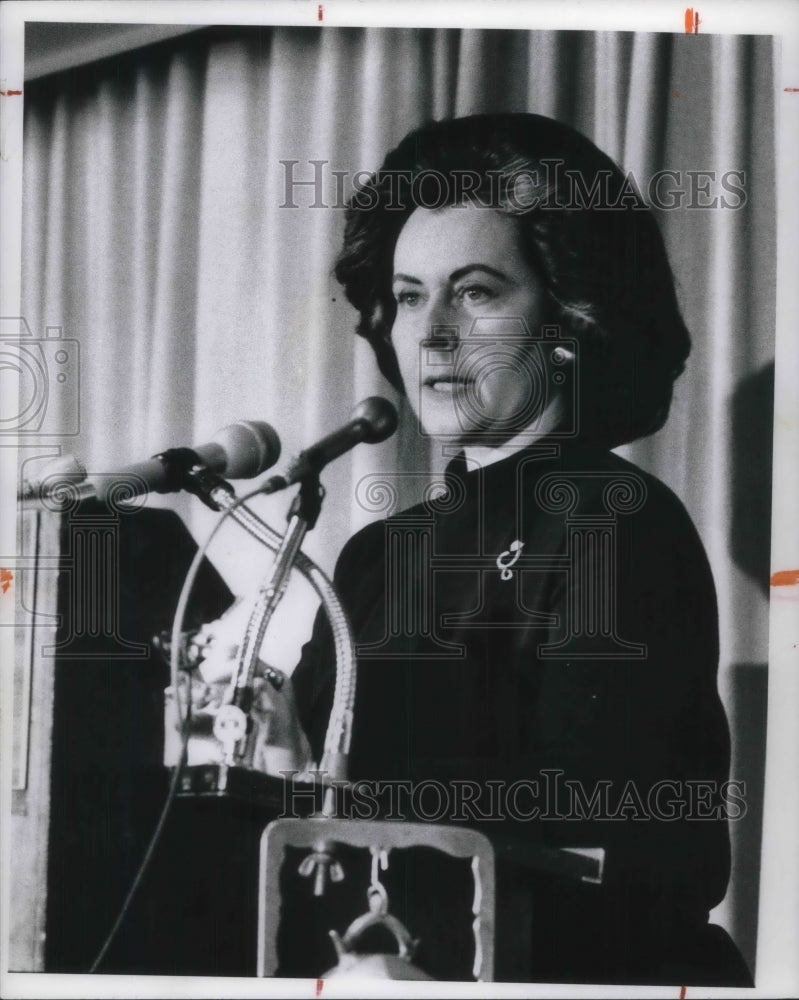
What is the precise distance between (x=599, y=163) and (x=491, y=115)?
0.79 ft

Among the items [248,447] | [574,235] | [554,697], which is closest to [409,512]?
[248,447]

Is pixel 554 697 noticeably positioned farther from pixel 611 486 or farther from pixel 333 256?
pixel 333 256

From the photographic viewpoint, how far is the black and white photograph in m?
2.15

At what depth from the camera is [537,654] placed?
214 centimetres

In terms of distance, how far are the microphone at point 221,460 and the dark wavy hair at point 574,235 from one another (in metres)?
0.29

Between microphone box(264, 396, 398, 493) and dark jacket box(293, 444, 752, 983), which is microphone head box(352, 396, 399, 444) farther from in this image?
dark jacket box(293, 444, 752, 983)

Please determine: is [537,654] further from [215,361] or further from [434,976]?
[215,361]

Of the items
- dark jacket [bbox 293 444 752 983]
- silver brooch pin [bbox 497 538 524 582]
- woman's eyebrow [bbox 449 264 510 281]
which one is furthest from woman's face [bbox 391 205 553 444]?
silver brooch pin [bbox 497 538 524 582]

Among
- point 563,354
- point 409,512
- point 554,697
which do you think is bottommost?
point 554,697

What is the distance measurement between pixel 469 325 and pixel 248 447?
51 centimetres

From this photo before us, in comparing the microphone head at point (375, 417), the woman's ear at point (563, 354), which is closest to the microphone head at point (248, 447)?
the microphone head at point (375, 417)

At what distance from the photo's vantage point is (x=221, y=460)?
86.4 inches

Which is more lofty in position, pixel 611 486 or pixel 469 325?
pixel 469 325

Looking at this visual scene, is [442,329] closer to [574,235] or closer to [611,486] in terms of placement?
[574,235]
